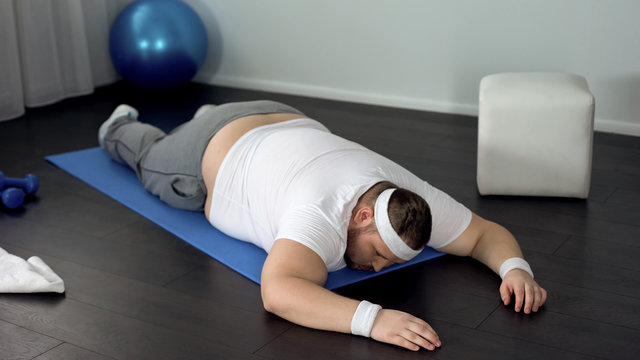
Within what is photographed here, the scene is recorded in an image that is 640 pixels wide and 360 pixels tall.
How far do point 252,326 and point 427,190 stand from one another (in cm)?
64

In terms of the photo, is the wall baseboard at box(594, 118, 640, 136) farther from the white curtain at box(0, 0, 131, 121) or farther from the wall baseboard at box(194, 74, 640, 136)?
the white curtain at box(0, 0, 131, 121)

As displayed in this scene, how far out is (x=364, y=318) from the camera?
5.47 ft

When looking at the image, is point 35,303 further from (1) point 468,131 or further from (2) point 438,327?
(1) point 468,131

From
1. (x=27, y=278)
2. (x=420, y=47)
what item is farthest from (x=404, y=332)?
(x=420, y=47)

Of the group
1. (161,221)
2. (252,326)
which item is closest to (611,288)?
(252,326)

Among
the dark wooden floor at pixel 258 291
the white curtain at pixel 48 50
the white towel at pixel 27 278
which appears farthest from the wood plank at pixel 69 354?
the white curtain at pixel 48 50

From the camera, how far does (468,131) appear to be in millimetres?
3564

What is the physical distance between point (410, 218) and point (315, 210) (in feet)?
0.81

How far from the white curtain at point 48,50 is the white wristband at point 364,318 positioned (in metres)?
2.75

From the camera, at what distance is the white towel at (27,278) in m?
1.95

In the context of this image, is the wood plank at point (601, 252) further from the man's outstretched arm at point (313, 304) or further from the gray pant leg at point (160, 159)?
the gray pant leg at point (160, 159)

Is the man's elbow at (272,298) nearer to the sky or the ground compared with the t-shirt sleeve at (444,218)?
nearer to the ground

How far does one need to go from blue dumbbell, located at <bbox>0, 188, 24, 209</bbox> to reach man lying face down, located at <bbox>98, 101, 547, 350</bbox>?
1.45 ft

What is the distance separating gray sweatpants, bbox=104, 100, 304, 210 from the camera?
7.90 feet
